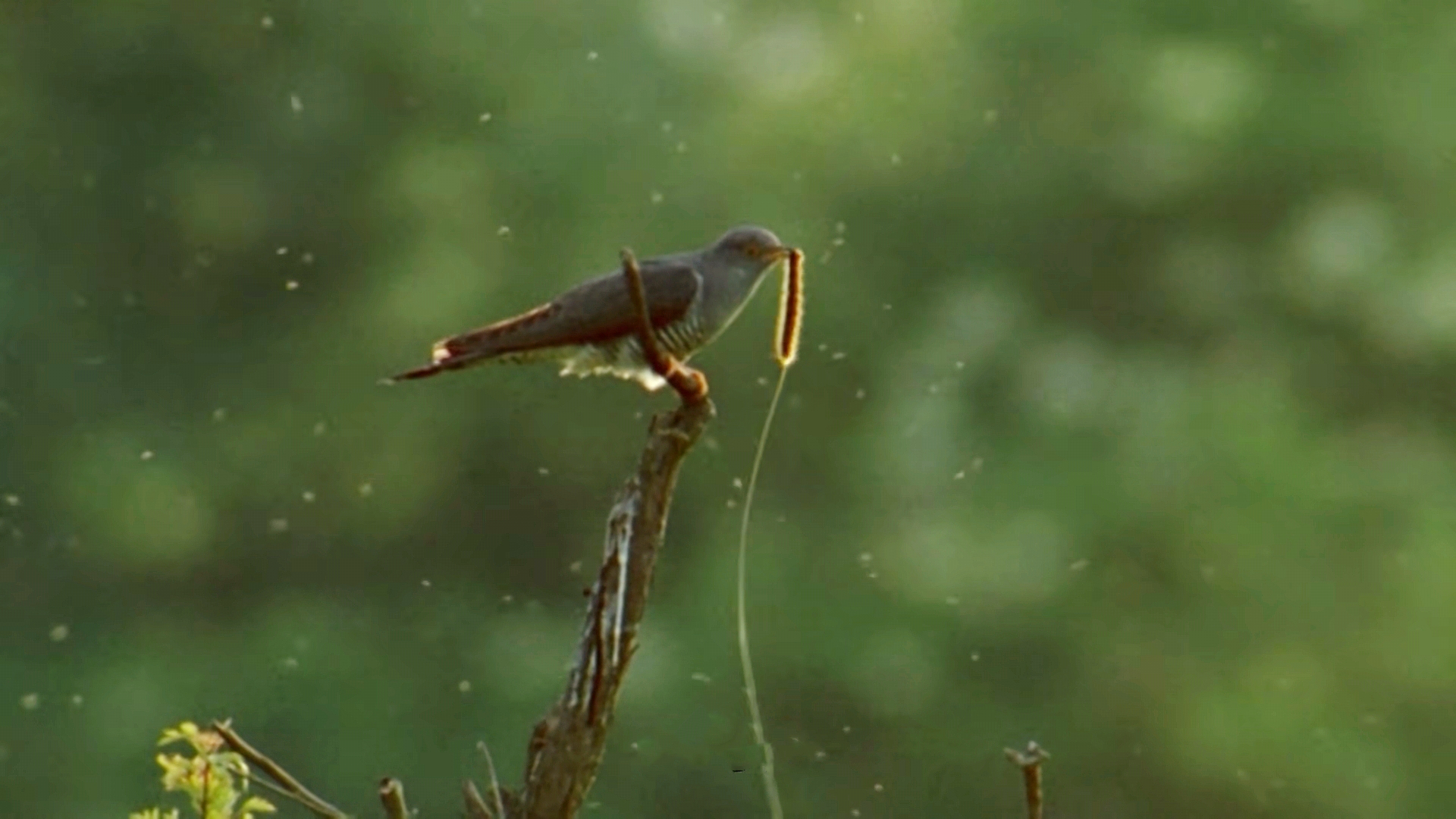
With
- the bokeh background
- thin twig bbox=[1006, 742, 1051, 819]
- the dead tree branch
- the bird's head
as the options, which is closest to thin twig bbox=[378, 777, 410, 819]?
the dead tree branch

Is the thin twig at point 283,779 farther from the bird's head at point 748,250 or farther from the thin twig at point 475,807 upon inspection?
the bird's head at point 748,250

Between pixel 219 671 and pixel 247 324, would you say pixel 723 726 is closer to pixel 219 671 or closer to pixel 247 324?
pixel 219 671

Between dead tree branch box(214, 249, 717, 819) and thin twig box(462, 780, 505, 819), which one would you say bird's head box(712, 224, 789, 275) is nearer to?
dead tree branch box(214, 249, 717, 819)

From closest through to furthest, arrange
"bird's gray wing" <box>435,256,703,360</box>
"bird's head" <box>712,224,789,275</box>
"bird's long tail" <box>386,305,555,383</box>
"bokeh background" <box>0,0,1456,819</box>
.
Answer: "bird's long tail" <box>386,305,555,383</box>, "bird's gray wing" <box>435,256,703,360</box>, "bird's head" <box>712,224,789,275</box>, "bokeh background" <box>0,0,1456,819</box>

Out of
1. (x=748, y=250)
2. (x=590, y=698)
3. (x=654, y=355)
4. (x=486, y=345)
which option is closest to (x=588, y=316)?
(x=486, y=345)

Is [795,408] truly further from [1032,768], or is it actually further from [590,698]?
[1032,768]

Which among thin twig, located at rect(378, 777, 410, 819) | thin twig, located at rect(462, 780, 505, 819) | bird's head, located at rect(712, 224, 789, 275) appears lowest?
thin twig, located at rect(378, 777, 410, 819)
